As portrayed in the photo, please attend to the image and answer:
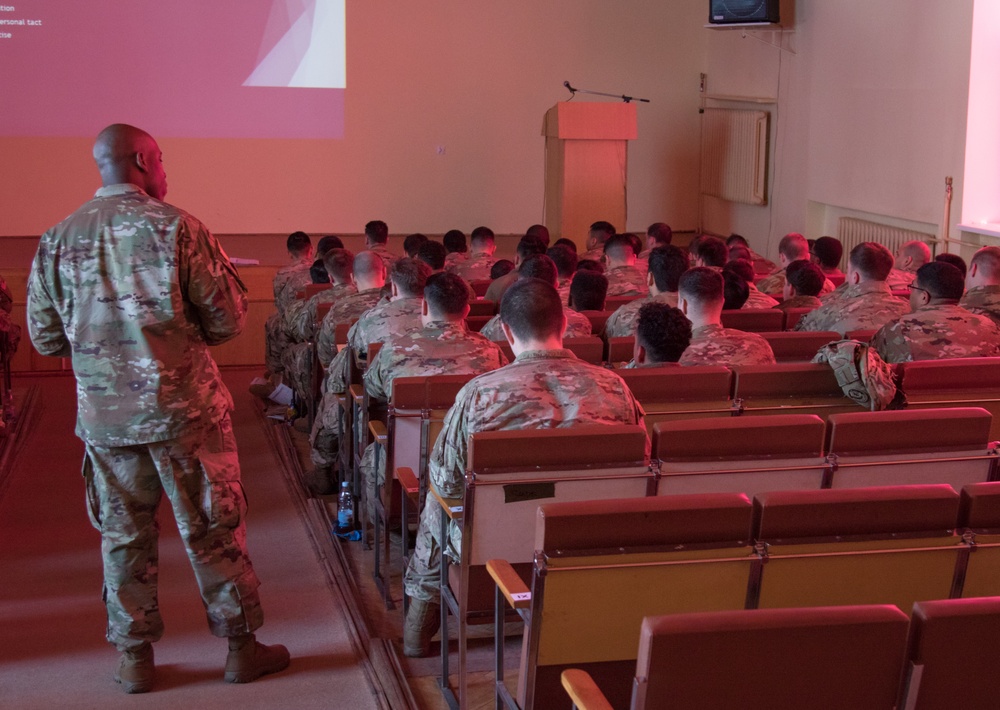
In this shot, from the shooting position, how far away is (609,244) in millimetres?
7156

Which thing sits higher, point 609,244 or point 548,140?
point 548,140

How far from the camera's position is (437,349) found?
4195mm

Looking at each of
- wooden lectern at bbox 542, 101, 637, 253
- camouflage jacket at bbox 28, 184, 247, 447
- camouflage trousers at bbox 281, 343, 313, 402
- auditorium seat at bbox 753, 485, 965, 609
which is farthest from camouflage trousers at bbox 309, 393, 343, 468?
wooden lectern at bbox 542, 101, 637, 253

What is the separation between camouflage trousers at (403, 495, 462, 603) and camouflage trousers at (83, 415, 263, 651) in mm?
485

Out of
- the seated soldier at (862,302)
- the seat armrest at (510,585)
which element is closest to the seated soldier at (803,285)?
the seated soldier at (862,302)

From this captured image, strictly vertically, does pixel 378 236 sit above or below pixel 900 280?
above

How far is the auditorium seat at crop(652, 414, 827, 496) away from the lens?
286 centimetres

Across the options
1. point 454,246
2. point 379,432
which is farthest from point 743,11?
point 379,432

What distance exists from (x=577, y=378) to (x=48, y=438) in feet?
14.5

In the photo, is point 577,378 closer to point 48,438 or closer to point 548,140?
point 48,438

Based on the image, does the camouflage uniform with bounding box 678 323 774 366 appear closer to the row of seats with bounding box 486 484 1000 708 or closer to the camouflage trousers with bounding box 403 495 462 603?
the camouflage trousers with bounding box 403 495 462 603

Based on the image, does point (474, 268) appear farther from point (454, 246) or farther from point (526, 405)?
point (526, 405)

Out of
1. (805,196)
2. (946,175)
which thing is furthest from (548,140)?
(946,175)

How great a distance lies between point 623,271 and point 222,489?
→ 13.9ft
